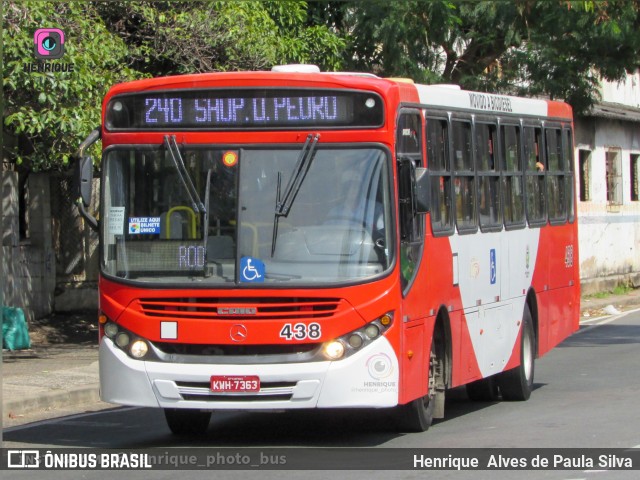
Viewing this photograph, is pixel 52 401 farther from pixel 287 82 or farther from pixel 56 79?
pixel 287 82

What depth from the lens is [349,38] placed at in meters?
22.7

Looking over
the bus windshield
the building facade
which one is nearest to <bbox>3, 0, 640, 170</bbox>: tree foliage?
the bus windshield

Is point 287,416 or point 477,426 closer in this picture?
point 477,426

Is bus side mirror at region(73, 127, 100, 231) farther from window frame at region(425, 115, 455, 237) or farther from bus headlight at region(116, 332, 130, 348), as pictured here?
window frame at region(425, 115, 455, 237)

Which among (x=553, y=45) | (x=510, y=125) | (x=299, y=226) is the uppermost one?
→ (x=553, y=45)

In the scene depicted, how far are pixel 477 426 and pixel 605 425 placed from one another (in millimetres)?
1122

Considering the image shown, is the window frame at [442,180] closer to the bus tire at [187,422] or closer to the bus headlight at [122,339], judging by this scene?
the bus tire at [187,422]

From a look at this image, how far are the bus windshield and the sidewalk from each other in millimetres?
3620

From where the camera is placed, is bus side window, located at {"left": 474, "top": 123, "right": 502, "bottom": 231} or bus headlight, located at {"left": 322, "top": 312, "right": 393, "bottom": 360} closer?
bus headlight, located at {"left": 322, "top": 312, "right": 393, "bottom": 360}

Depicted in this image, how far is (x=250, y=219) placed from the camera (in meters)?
10.2

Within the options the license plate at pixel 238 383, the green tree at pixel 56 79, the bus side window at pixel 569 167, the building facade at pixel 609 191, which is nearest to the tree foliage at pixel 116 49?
the green tree at pixel 56 79

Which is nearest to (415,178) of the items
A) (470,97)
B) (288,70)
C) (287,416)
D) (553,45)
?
(288,70)

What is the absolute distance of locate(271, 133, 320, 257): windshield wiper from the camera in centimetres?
1015

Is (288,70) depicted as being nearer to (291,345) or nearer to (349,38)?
(291,345)
